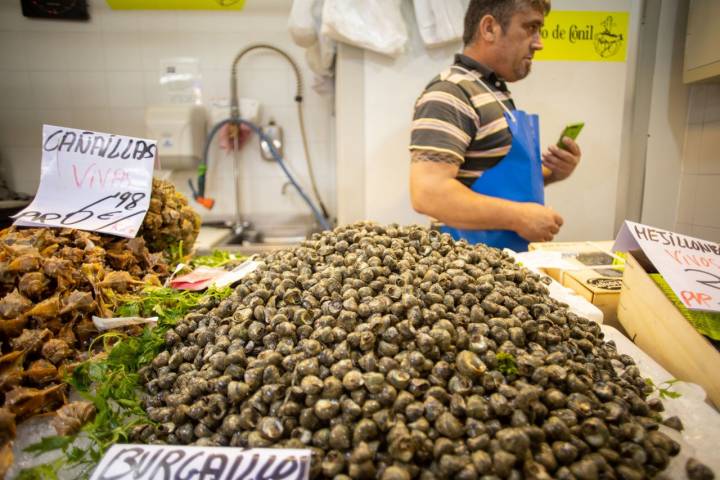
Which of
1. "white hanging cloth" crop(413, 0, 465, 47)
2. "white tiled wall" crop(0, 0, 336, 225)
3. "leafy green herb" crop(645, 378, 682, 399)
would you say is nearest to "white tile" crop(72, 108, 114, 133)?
"white tiled wall" crop(0, 0, 336, 225)

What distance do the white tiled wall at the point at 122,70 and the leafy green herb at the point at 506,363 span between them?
9.88 feet

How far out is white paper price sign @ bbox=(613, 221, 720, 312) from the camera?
0.85 m

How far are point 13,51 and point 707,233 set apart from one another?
16.8 ft

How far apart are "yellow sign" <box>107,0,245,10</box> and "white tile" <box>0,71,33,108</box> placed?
1.05m

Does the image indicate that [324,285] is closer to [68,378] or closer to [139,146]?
[68,378]

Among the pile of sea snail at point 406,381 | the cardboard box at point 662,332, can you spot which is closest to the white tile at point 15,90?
the pile of sea snail at point 406,381

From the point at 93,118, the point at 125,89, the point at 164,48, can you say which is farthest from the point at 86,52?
the point at 164,48

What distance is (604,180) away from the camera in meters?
2.55

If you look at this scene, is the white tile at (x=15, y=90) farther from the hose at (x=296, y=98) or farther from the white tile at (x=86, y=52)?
the hose at (x=296, y=98)

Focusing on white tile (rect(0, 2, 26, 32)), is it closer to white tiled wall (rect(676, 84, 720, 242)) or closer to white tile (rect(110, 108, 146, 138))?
white tile (rect(110, 108, 146, 138))

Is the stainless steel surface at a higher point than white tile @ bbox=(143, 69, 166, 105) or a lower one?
lower

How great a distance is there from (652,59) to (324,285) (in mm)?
2759

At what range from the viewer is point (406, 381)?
→ 0.61 metres

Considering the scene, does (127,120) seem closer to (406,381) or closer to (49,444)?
(49,444)
